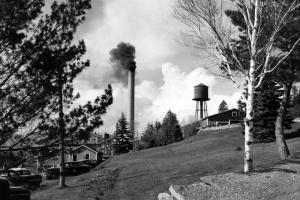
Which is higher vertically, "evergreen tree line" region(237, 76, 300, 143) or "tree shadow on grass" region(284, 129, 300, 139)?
"evergreen tree line" region(237, 76, 300, 143)

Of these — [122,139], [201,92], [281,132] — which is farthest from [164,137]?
[281,132]

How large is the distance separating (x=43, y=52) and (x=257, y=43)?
11.3 meters

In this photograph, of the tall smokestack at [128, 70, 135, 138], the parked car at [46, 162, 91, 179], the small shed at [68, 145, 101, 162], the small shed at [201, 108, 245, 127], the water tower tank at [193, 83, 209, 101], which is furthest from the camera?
the water tower tank at [193, 83, 209, 101]

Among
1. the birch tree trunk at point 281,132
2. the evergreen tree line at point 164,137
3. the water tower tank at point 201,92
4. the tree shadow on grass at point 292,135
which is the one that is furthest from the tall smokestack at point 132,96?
the birch tree trunk at point 281,132

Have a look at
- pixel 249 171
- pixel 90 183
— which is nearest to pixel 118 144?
pixel 90 183

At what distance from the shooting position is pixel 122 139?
75.6 meters

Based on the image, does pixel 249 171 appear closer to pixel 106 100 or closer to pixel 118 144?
pixel 106 100

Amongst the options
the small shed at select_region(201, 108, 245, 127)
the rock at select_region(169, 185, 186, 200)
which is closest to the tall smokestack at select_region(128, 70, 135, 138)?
the small shed at select_region(201, 108, 245, 127)

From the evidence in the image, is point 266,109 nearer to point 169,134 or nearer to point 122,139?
point 169,134

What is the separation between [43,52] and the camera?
11430 millimetres

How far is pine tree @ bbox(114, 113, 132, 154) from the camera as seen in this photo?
7425 centimetres

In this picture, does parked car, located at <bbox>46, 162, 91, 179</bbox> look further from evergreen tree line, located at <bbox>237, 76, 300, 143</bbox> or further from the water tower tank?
the water tower tank

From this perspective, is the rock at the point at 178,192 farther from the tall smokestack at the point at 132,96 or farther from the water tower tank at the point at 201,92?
the water tower tank at the point at 201,92

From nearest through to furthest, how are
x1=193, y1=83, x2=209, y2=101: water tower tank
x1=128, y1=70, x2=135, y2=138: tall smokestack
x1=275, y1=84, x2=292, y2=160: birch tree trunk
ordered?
x1=275, y1=84, x2=292, y2=160: birch tree trunk < x1=128, y1=70, x2=135, y2=138: tall smokestack < x1=193, y1=83, x2=209, y2=101: water tower tank
